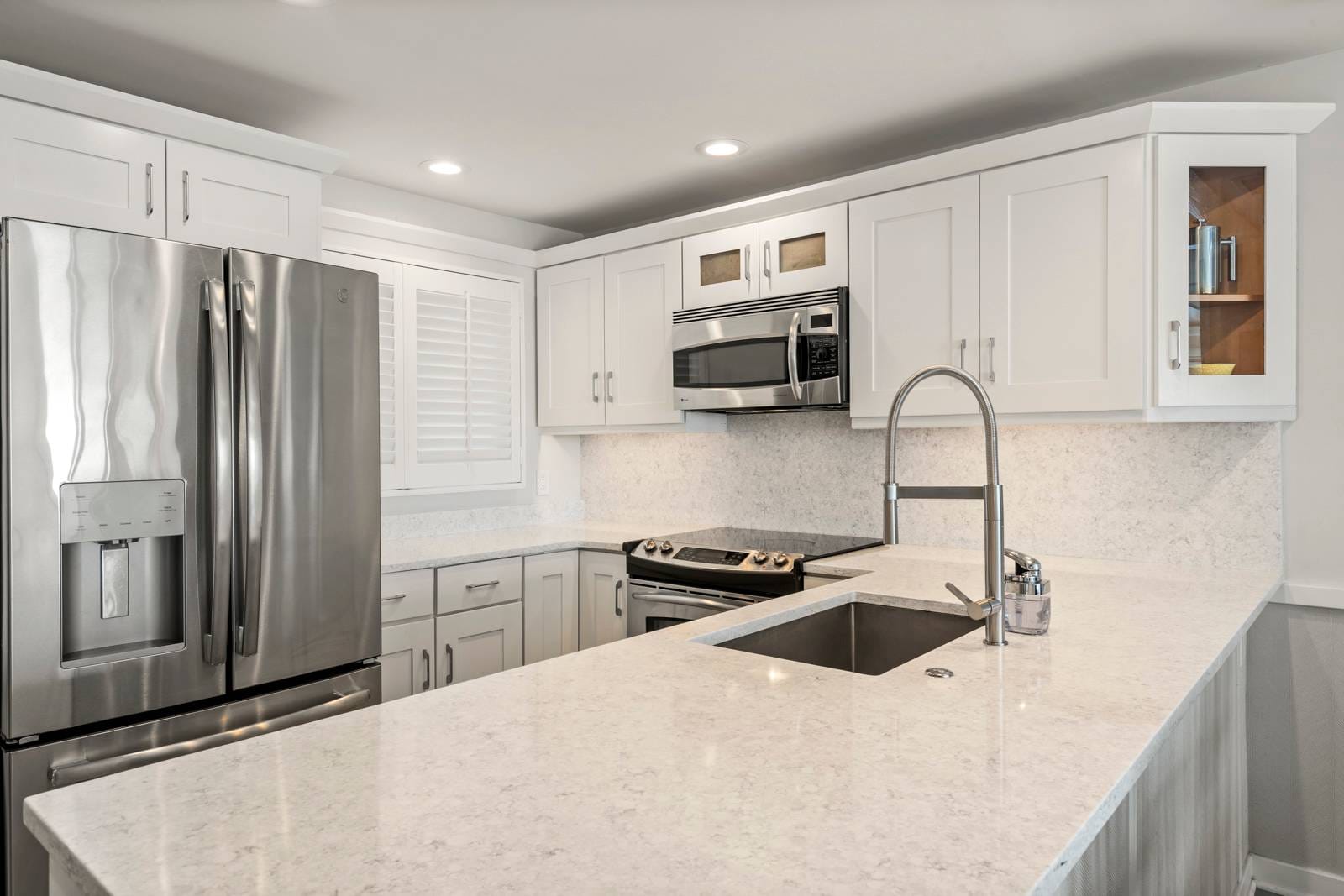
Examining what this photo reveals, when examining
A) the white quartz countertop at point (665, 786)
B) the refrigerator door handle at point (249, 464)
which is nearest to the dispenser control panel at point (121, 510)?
the refrigerator door handle at point (249, 464)

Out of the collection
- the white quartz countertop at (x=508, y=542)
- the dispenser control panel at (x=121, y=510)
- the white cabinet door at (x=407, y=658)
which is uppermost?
the dispenser control panel at (x=121, y=510)

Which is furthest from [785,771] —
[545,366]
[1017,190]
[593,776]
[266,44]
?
[545,366]

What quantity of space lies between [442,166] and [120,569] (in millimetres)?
1958

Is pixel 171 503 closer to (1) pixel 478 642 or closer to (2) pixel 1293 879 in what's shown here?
(1) pixel 478 642

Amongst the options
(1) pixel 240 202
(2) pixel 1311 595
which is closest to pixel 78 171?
(1) pixel 240 202

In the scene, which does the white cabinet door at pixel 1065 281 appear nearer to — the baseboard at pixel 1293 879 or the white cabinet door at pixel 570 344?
the baseboard at pixel 1293 879

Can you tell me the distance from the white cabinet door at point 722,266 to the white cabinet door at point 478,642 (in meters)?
1.51

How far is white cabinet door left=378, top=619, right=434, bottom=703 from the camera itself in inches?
115

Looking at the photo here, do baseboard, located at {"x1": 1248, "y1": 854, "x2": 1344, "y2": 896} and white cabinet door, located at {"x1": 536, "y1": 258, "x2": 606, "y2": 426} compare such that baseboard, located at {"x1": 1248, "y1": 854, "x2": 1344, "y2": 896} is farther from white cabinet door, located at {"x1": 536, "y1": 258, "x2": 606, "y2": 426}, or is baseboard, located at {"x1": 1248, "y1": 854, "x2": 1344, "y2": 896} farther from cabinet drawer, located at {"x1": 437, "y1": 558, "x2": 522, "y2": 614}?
white cabinet door, located at {"x1": 536, "y1": 258, "x2": 606, "y2": 426}

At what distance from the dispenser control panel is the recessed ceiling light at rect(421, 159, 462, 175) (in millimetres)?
1701

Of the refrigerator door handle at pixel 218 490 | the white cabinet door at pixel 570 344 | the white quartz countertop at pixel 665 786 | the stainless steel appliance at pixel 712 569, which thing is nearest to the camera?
the white quartz countertop at pixel 665 786

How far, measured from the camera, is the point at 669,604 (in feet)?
10.1

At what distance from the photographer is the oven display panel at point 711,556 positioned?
115 inches

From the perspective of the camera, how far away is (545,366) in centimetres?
400
